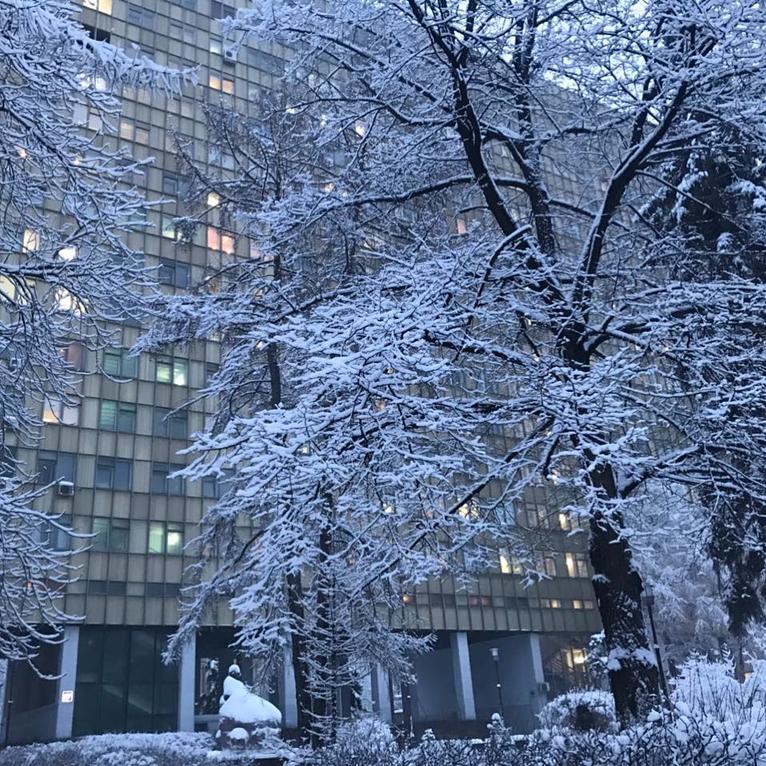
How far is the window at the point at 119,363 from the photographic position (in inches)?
1519

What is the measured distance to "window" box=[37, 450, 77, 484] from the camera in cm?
3534

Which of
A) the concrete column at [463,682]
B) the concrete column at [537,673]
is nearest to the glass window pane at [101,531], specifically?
the concrete column at [463,682]

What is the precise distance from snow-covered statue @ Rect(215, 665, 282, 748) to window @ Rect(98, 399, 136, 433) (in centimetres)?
2219

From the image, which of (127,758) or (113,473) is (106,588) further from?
(127,758)

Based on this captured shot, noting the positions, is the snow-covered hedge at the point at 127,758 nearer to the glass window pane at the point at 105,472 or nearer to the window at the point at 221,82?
the glass window pane at the point at 105,472

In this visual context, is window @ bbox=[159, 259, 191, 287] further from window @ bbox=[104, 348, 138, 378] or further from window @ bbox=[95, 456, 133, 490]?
window @ bbox=[95, 456, 133, 490]

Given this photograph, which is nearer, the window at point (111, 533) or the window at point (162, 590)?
the window at point (111, 533)

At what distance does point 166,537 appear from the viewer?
124 ft

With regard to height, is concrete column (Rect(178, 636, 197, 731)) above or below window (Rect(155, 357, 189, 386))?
below

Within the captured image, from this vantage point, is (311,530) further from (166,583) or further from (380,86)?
(166,583)

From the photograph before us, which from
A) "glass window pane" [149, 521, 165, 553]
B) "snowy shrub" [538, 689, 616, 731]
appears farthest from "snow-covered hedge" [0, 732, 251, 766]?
"glass window pane" [149, 521, 165, 553]

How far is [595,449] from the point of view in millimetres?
6973

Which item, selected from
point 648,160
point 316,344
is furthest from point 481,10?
point 316,344

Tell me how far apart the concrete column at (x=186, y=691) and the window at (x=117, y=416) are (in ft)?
35.7
